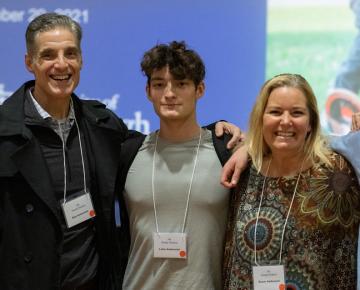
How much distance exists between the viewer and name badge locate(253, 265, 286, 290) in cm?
191

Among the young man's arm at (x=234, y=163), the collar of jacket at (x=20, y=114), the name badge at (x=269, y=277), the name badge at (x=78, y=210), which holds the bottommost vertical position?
the name badge at (x=269, y=277)

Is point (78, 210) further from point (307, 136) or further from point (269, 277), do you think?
point (307, 136)

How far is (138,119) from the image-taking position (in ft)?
10.7

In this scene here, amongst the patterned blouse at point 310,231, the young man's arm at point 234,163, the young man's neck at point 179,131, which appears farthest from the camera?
the young man's neck at point 179,131

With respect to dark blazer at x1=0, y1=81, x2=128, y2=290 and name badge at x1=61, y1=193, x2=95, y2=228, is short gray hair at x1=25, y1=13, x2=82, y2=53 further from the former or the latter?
name badge at x1=61, y1=193, x2=95, y2=228

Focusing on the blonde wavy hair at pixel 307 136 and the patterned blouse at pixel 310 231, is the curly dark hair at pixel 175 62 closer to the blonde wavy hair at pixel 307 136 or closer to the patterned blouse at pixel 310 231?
the blonde wavy hair at pixel 307 136

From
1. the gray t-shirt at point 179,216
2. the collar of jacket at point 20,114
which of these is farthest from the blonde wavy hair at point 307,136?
the collar of jacket at point 20,114

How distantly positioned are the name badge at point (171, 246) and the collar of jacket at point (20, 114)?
50cm

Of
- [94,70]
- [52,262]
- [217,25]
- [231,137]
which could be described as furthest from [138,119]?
[52,262]

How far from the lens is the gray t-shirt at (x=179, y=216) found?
2057 mm

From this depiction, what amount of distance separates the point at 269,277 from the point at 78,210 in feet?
2.18

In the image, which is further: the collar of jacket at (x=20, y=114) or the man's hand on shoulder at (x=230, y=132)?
the man's hand on shoulder at (x=230, y=132)

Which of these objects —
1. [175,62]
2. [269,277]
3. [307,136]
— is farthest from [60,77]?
[269,277]

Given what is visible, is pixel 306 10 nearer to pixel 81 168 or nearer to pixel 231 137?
pixel 231 137
